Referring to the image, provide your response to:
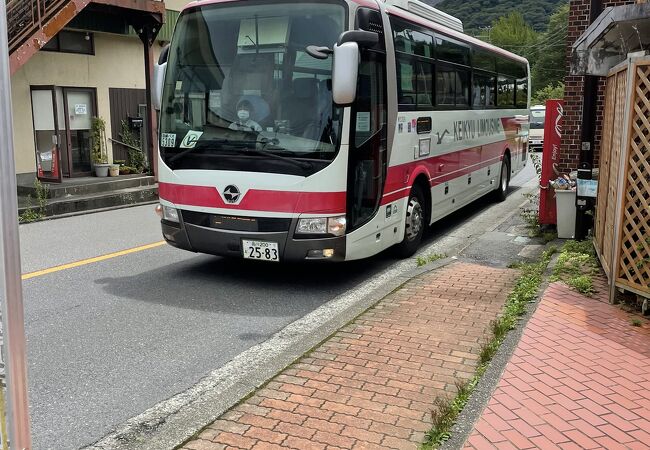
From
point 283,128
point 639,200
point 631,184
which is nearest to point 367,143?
point 283,128

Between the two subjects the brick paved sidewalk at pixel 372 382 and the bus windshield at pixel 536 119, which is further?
the bus windshield at pixel 536 119

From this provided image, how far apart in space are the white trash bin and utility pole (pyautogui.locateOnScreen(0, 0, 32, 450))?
780cm

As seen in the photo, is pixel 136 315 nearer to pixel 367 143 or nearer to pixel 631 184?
pixel 367 143

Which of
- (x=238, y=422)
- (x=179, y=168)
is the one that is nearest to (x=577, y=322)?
(x=238, y=422)

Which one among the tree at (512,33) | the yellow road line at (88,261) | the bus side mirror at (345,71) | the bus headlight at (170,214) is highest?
the tree at (512,33)

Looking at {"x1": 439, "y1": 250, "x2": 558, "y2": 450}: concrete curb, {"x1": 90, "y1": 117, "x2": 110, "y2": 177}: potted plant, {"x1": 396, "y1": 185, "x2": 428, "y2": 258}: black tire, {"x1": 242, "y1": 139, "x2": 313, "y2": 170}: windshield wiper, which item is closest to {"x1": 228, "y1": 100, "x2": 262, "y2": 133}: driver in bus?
{"x1": 242, "y1": 139, "x2": 313, "y2": 170}: windshield wiper

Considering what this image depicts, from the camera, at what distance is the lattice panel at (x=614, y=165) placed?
5871mm

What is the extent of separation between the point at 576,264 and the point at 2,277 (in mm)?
6387

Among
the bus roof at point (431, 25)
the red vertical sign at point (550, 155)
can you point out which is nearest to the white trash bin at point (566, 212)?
the red vertical sign at point (550, 155)

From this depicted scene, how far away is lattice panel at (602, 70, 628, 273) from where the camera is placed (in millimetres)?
5871

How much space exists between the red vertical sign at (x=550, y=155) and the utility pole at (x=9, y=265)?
8.52 m

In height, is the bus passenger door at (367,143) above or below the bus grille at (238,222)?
above

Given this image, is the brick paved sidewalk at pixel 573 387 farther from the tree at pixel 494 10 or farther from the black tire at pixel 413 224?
the tree at pixel 494 10

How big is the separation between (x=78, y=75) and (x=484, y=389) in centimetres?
1527
